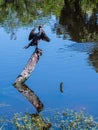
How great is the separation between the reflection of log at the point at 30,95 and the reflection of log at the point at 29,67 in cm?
24

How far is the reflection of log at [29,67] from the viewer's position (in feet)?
57.9

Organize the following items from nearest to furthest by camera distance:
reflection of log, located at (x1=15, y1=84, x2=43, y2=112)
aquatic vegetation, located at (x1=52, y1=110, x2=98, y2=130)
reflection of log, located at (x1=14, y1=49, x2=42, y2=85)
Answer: aquatic vegetation, located at (x1=52, y1=110, x2=98, y2=130)
reflection of log, located at (x1=15, y1=84, x2=43, y2=112)
reflection of log, located at (x1=14, y1=49, x2=42, y2=85)

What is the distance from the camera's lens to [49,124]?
527 inches

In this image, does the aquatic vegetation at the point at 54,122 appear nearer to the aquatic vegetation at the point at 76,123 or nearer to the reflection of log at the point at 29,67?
the aquatic vegetation at the point at 76,123

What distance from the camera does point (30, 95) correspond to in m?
17.4

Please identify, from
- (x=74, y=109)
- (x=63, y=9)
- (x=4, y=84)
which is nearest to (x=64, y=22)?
(x=63, y=9)

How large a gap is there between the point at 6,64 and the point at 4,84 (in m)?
3.41

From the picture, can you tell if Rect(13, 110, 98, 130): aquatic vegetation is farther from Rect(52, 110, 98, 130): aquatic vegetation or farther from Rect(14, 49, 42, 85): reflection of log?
Rect(14, 49, 42, 85): reflection of log

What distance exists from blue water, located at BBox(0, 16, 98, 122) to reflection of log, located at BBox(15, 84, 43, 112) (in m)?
0.15

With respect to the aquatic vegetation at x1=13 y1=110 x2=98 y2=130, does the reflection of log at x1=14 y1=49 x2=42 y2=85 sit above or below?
above

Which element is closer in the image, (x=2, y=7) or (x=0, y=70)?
(x=0, y=70)

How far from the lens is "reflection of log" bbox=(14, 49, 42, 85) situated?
57.9 feet

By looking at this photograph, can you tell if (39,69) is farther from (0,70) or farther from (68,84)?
(68,84)

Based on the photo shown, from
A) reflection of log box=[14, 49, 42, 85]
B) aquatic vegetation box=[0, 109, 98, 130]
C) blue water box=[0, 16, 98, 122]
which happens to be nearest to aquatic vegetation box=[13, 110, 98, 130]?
aquatic vegetation box=[0, 109, 98, 130]
